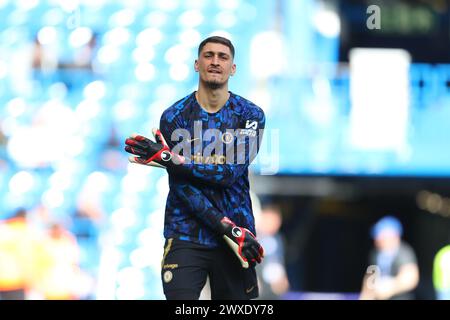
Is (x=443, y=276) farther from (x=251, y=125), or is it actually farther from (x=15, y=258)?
(x=251, y=125)

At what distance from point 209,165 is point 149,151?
0.32 m

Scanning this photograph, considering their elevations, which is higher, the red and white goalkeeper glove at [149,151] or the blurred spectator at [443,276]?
the red and white goalkeeper glove at [149,151]

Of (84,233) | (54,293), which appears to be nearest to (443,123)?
(84,233)

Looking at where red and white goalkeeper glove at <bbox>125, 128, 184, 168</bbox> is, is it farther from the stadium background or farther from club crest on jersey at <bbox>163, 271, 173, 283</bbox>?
the stadium background

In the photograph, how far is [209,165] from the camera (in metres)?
5.53

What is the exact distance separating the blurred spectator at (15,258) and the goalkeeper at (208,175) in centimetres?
546

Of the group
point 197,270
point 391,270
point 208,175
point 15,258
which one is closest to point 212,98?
point 208,175

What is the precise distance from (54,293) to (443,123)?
7.59 metres

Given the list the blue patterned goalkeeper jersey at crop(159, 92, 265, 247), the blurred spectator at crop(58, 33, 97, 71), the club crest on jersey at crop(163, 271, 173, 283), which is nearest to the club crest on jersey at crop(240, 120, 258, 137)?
the blue patterned goalkeeper jersey at crop(159, 92, 265, 247)

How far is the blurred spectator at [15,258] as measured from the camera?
11117mm

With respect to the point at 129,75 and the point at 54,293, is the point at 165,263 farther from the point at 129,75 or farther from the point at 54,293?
the point at 129,75

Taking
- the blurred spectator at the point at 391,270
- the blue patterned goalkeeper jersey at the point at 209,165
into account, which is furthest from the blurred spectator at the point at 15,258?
the blue patterned goalkeeper jersey at the point at 209,165

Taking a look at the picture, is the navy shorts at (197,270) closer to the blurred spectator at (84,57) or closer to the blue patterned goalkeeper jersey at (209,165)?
the blue patterned goalkeeper jersey at (209,165)

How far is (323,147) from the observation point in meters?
16.9
